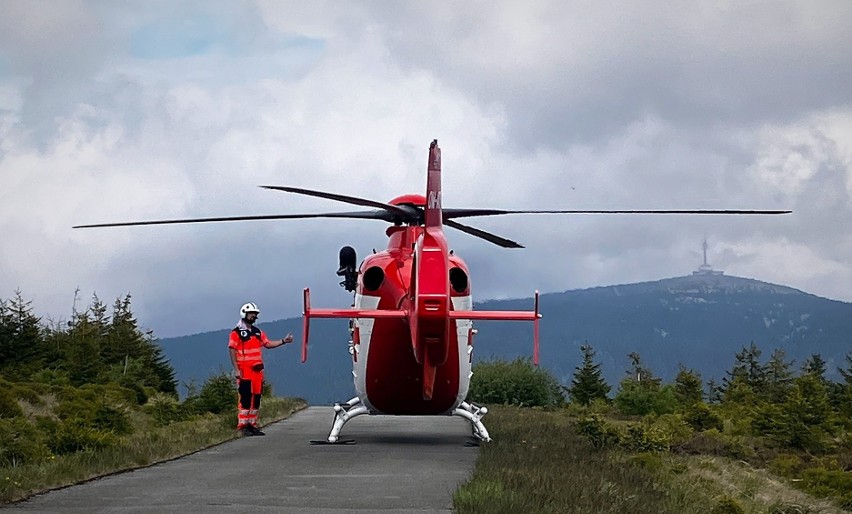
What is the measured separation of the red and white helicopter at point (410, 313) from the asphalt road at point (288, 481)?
96 cm

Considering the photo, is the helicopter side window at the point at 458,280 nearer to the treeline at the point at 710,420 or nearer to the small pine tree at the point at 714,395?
the treeline at the point at 710,420

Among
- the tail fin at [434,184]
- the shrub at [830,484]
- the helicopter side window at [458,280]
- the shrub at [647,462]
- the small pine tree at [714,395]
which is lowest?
the shrub at [830,484]

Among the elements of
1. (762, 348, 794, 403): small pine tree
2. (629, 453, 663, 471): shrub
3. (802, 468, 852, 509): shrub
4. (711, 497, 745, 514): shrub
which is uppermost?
(762, 348, 794, 403): small pine tree

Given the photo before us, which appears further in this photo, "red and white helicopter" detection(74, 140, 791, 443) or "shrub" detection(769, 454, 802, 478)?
"shrub" detection(769, 454, 802, 478)

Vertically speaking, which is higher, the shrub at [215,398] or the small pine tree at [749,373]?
the small pine tree at [749,373]

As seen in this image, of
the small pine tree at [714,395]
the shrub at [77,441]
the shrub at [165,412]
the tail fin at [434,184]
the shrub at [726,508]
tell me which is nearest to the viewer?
the shrub at [726,508]

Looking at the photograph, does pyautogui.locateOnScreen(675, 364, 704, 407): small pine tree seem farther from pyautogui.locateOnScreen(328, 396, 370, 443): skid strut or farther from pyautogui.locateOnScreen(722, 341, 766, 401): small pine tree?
pyautogui.locateOnScreen(328, 396, 370, 443): skid strut

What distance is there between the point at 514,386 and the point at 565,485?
126 ft

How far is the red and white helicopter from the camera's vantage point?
1969 centimetres

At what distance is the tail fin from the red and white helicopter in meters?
0.02

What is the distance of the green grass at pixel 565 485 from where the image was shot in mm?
11619

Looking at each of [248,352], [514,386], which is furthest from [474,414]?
[514,386]

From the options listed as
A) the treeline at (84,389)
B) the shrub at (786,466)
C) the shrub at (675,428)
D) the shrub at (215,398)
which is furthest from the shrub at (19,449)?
the shrub at (215,398)

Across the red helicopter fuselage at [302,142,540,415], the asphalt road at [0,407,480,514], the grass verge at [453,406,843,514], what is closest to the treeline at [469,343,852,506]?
the grass verge at [453,406,843,514]
